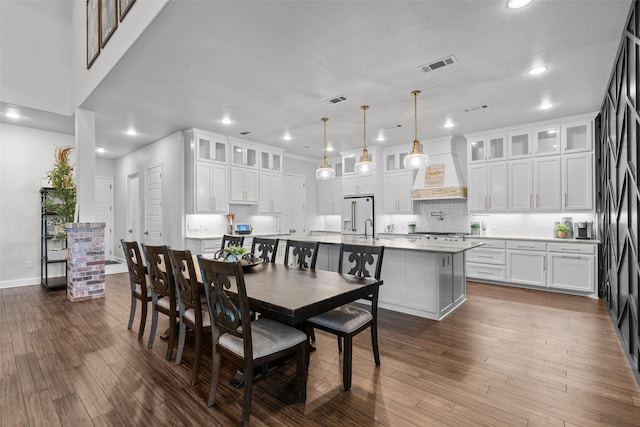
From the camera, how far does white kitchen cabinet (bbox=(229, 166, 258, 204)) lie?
6480mm

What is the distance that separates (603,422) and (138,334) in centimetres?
391

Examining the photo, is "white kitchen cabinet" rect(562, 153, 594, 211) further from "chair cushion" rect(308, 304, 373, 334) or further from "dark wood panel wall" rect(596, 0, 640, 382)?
"chair cushion" rect(308, 304, 373, 334)

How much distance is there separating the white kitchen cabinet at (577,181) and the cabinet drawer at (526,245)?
0.73 m

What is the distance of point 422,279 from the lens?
3852mm

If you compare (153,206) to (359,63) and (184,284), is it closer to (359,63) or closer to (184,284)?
(184,284)

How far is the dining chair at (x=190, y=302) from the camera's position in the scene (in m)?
2.24

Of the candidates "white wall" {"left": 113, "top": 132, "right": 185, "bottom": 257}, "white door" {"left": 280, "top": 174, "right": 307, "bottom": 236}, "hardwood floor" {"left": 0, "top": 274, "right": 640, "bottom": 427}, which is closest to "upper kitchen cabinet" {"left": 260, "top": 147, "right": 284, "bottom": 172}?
"white door" {"left": 280, "top": 174, "right": 307, "bottom": 236}

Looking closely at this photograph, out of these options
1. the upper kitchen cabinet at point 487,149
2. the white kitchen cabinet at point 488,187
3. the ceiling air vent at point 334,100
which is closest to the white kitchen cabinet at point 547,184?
the white kitchen cabinet at point 488,187

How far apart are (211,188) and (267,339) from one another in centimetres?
460

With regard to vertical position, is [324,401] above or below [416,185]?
below

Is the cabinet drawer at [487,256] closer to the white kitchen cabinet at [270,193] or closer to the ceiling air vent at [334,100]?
the ceiling air vent at [334,100]

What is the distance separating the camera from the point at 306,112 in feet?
16.1

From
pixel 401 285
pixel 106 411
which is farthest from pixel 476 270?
pixel 106 411

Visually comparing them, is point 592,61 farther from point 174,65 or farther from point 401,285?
point 174,65
